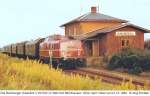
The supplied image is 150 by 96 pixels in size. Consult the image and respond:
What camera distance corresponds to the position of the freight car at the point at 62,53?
9828 mm

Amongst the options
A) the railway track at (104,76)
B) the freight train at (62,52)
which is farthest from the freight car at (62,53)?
the railway track at (104,76)

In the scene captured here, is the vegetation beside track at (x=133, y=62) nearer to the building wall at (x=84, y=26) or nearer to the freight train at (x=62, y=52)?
the freight train at (x=62, y=52)

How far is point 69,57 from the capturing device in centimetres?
1034

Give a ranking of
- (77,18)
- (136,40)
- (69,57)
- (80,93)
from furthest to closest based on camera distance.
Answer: (69,57)
(136,40)
(77,18)
(80,93)

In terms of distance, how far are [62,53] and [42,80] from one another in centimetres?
256

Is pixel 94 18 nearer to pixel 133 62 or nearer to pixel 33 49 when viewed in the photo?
pixel 133 62

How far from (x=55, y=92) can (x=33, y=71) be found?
2.87 m

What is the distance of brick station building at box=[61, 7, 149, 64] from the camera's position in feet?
26.0

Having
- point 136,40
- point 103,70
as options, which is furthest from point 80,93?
point 103,70

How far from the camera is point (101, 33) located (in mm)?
8617

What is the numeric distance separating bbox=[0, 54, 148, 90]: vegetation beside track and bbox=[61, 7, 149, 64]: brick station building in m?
0.62

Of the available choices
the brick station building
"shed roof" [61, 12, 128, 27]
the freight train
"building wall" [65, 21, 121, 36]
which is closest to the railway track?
the freight train

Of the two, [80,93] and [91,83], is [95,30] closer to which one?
[91,83]

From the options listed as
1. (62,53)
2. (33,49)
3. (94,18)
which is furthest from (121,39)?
(33,49)
